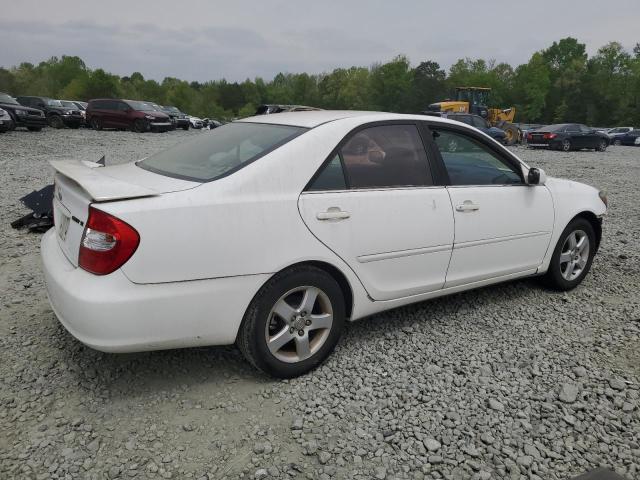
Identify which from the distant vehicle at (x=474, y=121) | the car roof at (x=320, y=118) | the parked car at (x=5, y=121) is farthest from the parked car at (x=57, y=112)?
the car roof at (x=320, y=118)

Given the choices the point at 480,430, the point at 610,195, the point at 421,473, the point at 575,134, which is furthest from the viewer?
the point at 575,134

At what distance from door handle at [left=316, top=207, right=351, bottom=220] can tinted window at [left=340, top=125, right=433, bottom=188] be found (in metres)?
0.21

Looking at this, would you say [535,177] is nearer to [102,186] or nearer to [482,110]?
[102,186]

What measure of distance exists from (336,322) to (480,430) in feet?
3.25

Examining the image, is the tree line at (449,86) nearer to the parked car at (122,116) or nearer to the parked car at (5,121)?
the parked car at (122,116)

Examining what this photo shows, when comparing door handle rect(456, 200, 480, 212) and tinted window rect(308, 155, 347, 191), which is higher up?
tinted window rect(308, 155, 347, 191)

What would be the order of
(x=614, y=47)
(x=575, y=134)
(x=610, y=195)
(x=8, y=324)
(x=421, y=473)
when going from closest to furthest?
(x=421, y=473)
(x=8, y=324)
(x=610, y=195)
(x=575, y=134)
(x=614, y=47)

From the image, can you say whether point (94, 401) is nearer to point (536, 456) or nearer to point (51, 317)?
point (51, 317)

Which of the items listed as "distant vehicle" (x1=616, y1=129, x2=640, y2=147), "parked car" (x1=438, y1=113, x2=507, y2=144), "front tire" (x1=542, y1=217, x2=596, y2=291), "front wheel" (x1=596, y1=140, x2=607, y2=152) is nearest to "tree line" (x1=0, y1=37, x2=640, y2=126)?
"distant vehicle" (x1=616, y1=129, x2=640, y2=147)

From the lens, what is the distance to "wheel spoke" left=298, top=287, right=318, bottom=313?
2.96 metres

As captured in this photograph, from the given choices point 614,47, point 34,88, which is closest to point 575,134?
point 614,47

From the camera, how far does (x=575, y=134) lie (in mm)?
25312

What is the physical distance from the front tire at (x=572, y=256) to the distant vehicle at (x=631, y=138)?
124 feet

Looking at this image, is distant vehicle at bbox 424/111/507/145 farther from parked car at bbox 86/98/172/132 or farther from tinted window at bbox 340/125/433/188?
tinted window at bbox 340/125/433/188
